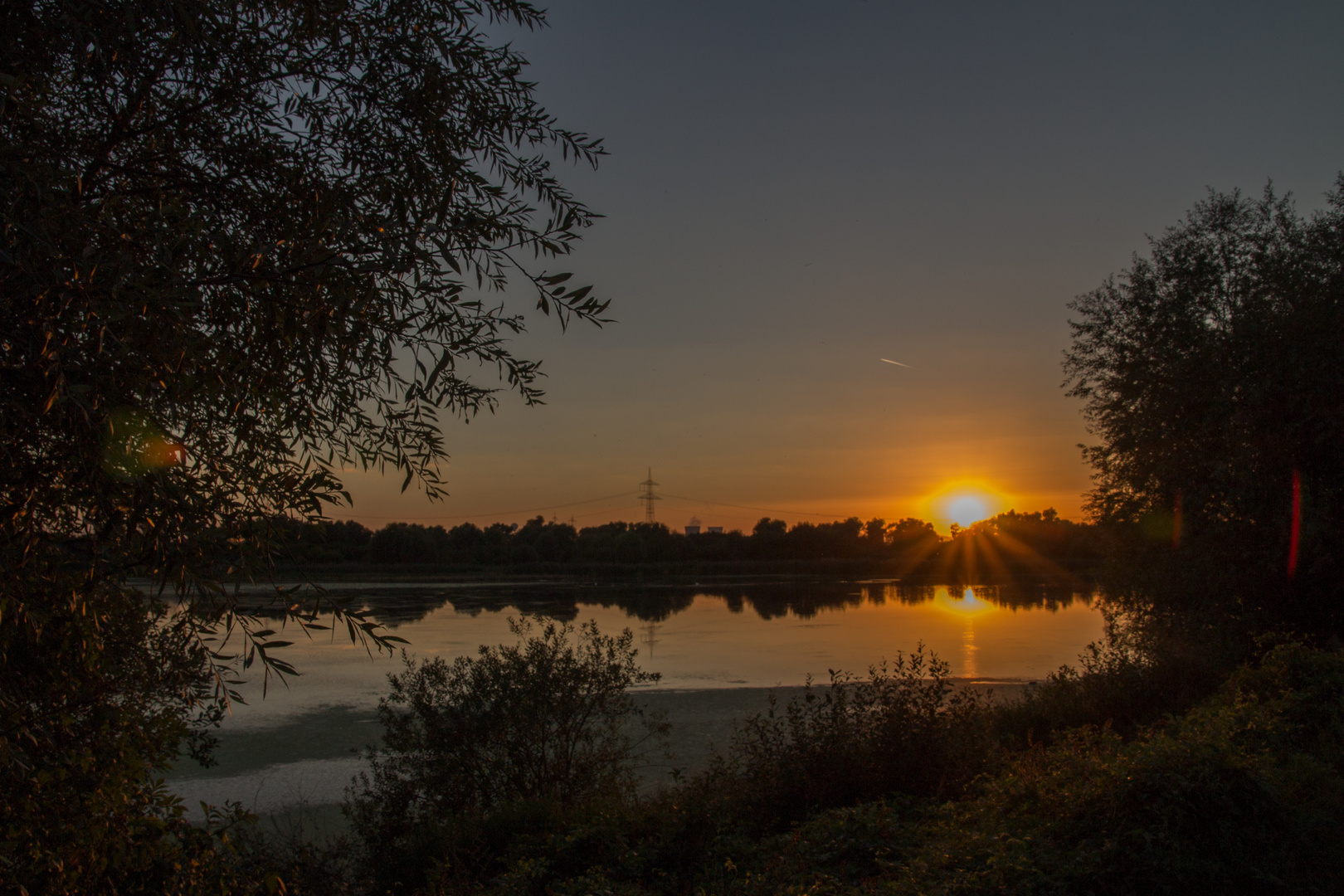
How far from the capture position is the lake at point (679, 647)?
1068cm

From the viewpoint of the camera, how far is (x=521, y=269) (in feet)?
9.87

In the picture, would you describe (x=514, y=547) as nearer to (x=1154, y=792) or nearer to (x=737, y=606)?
(x=737, y=606)

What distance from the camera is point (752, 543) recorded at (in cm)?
Result: 8831

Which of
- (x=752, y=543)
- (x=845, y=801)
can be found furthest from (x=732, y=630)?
(x=752, y=543)

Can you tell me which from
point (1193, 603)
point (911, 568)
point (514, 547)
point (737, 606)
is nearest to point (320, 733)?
point (1193, 603)

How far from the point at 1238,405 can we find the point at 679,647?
15.1 m

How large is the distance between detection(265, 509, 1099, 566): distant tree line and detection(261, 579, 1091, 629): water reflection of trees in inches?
372

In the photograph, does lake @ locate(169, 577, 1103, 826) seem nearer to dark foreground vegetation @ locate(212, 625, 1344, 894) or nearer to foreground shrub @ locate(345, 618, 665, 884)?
foreground shrub @ locate(345, 618, 665, 884)

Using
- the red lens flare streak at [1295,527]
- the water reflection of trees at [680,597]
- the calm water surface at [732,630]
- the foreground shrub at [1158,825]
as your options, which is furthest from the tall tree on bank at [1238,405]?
the water reflection of trees at [680,597]

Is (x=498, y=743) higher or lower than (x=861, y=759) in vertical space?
higher

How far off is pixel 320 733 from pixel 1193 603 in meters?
14.5

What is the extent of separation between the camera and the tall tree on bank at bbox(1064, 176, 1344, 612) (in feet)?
40.3

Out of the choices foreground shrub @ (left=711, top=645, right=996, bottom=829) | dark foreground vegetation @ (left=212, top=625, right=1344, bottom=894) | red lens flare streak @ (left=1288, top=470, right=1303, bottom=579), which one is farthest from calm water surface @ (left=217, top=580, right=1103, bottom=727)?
red lens flare streak @ (left=1288, top=470, right=1303, bottom=579)

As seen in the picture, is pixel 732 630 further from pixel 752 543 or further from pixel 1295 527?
pixel 752 543
